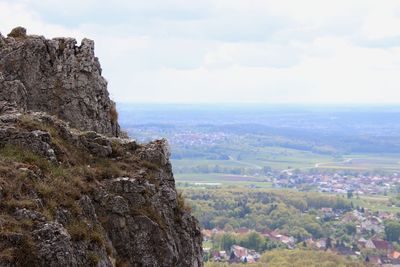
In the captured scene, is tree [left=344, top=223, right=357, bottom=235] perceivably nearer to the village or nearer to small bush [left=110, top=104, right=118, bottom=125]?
the village

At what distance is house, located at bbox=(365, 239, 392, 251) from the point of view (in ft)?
443

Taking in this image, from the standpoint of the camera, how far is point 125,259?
48.5 feet

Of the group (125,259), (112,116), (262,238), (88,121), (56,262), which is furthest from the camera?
(262,238)

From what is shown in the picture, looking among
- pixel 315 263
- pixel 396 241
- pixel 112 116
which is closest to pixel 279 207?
pixel 396 241

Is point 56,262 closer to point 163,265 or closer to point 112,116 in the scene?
point 163,265

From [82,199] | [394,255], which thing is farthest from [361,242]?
[82,199]

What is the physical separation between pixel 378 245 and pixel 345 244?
808cm

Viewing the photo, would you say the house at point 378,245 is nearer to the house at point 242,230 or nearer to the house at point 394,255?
the house at point 394,255

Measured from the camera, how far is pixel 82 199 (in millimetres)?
14180

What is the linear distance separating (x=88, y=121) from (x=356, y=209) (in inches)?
6893

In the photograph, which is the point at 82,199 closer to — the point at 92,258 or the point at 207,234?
the point at 92,258

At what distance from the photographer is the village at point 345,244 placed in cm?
11863

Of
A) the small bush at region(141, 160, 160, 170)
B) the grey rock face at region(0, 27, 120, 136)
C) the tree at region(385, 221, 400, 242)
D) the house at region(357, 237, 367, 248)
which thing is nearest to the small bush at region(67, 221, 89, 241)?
the small bush at region(141, 160, 160, 170)

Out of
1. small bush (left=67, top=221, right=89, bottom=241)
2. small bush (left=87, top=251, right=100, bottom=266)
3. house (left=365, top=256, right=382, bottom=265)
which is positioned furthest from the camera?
house (left=365, top=256, right=382, bottom=265)
